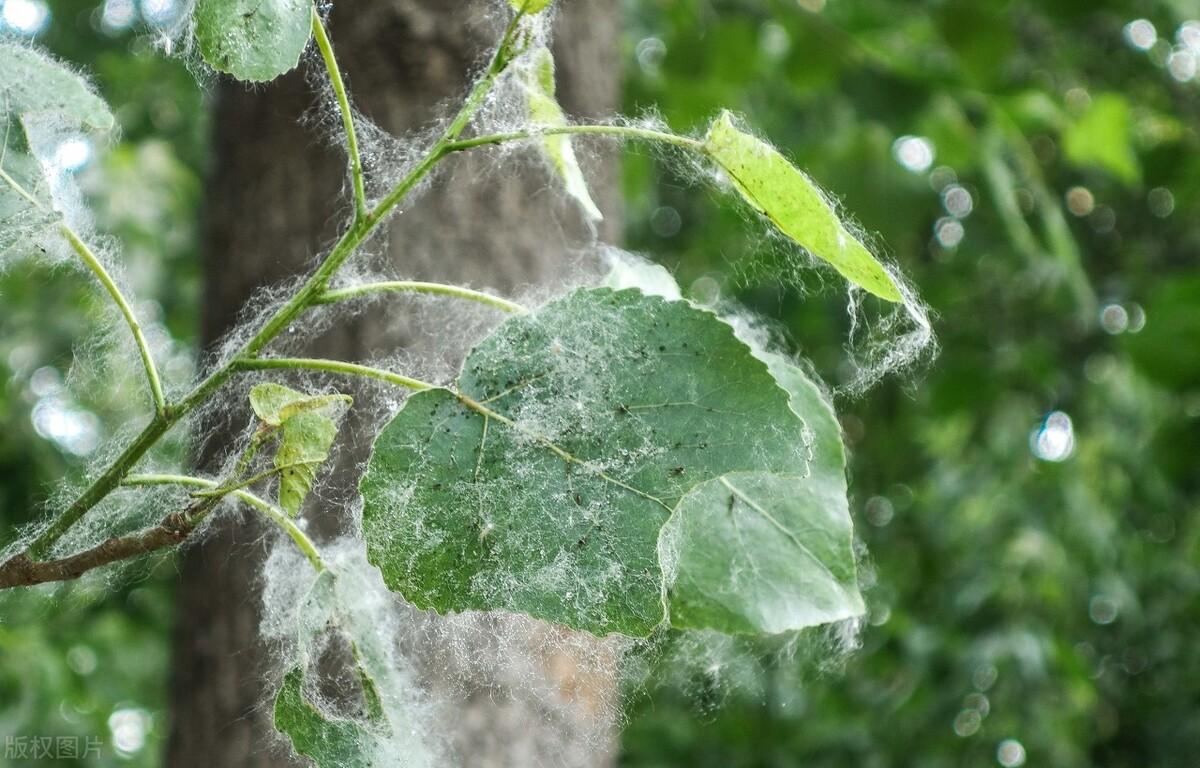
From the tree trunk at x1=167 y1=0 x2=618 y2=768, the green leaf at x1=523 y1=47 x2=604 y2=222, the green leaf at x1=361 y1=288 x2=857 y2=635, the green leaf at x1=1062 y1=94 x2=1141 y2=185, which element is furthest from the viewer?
the green leaf at x1=1062 y1=94 x2=1141 y2=185

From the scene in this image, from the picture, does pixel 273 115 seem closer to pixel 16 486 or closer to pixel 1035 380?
pixel 16 486

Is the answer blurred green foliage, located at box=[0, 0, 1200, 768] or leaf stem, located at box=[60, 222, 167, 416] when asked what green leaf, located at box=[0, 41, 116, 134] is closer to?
leaf stem, located at box=[60, 222, 167, 416]

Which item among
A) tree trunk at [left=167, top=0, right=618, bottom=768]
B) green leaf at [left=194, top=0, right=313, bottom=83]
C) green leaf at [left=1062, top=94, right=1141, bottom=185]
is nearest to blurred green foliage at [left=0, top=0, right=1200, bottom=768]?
green leaf at [left=1062, top=94, right=1141, bottom=185]

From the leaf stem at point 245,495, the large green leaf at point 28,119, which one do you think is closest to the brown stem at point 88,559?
the leaf stem at point 245,495

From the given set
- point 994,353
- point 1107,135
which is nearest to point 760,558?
point 1107,135

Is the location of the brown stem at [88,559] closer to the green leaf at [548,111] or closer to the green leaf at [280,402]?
the green leaf at [280,402]

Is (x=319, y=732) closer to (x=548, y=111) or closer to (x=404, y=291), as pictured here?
(x=404, y=291)
